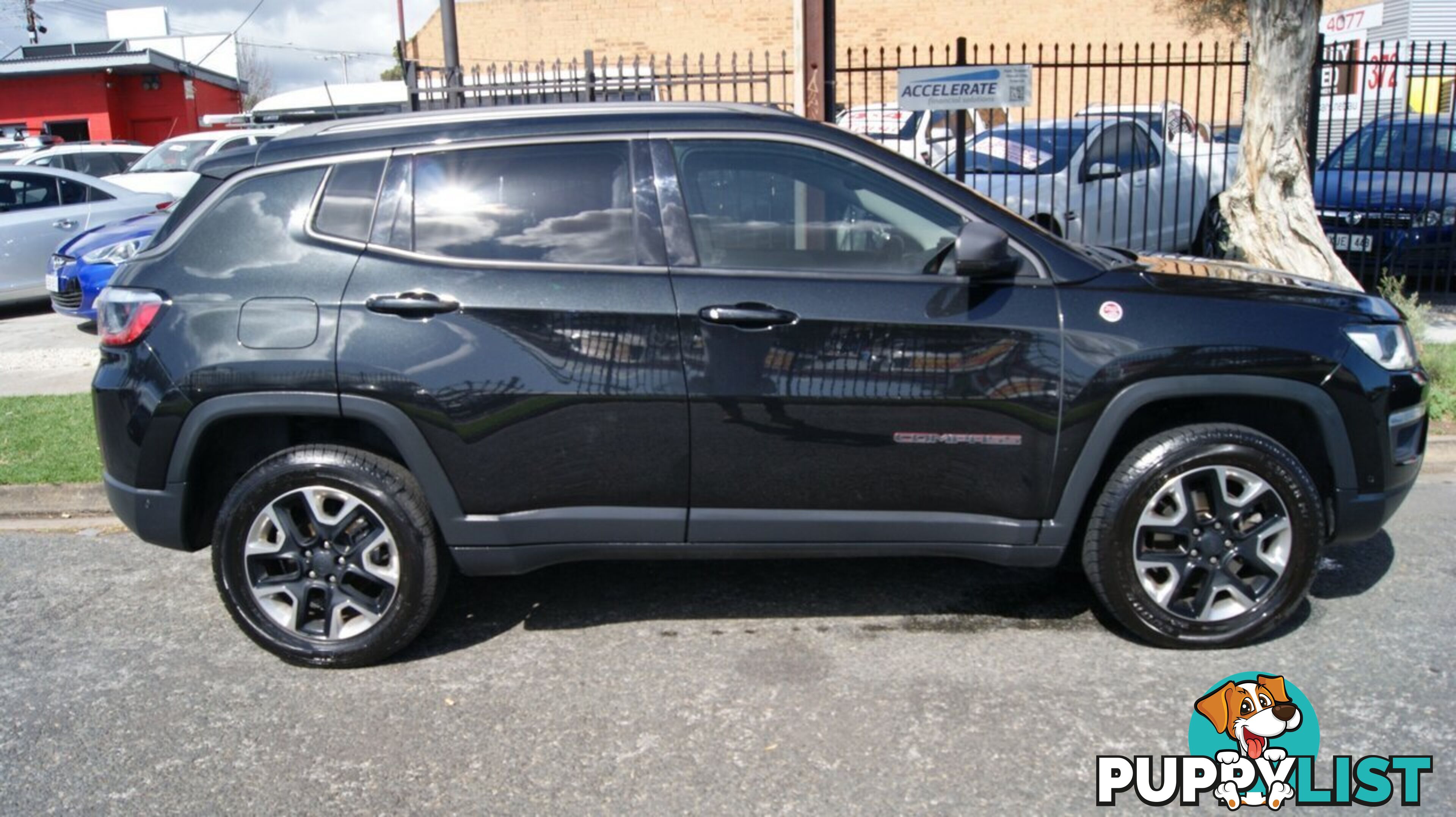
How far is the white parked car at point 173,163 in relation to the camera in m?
14.8

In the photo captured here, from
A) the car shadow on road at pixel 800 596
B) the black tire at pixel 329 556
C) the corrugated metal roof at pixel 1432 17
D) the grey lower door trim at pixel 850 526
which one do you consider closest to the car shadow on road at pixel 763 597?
the car shadow on road at pixel 800 596

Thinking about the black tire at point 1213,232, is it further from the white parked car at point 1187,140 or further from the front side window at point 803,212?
the front side window at point 803,212

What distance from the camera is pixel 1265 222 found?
794 centimetres

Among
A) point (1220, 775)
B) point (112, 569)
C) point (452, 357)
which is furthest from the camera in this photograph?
point (112, 569)

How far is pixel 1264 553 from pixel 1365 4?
3123cm

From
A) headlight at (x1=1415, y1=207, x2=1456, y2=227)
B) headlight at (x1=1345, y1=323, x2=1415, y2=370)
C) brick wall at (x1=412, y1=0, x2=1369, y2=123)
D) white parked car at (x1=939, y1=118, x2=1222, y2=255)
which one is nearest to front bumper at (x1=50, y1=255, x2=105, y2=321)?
white parked car at (x1=939, y1=118, x2=1222, y2=255)

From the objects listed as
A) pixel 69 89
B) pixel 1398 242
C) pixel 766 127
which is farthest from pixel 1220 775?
pixel 69 89

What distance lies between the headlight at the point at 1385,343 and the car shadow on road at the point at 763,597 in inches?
52.6

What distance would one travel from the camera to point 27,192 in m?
12.6

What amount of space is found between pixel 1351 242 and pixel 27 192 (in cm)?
1289

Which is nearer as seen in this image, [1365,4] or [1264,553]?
[1264,553]

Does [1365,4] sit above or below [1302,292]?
above

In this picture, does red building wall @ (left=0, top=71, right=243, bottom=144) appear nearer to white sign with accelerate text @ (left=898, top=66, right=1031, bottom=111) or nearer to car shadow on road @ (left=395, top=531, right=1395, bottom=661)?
white sign with accelerate text @ (left=898, top=66, right=1031, bottom=111)

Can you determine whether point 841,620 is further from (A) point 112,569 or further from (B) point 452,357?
(A) point 112,569
